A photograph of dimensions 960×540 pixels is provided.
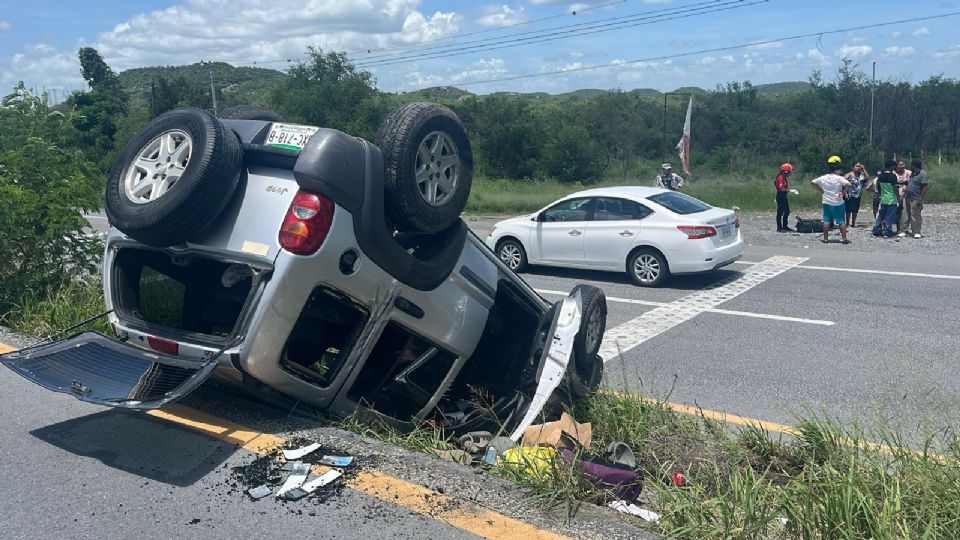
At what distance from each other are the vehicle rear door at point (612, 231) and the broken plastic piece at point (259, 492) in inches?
374

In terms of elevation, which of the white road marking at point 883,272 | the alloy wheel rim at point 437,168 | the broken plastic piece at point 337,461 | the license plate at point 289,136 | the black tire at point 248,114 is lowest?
the white road marking at point 883,272

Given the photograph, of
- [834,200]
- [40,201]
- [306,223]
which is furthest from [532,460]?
[834,200]

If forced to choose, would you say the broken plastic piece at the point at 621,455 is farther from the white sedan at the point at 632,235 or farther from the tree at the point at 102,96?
the tree at the point at 102,96

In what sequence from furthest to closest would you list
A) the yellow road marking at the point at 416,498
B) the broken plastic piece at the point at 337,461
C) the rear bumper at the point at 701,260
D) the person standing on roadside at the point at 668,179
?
the person standing on roadside at the point at 668,179, the rear bumper at the point at 701,260, the broken plastic piece at the point at 337,461, the yellow road marking at the point at 416,498

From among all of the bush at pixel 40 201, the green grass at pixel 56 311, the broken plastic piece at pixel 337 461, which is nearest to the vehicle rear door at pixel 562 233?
the bush at pixel 40 201

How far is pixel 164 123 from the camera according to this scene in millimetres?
4613

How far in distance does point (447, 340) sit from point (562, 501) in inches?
64.6

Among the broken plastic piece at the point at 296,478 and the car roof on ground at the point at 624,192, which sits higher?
the car roof on ground at the point at 624,192

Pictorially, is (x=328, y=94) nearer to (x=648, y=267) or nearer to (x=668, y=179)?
(x=668, y=179)

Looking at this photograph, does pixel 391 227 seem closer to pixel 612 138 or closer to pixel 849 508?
pixel 849 508

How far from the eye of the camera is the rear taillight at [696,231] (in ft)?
39.8

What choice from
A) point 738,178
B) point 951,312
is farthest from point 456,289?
point 738,178

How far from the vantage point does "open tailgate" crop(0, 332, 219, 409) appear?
4027mm

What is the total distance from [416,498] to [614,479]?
0.96 meters
